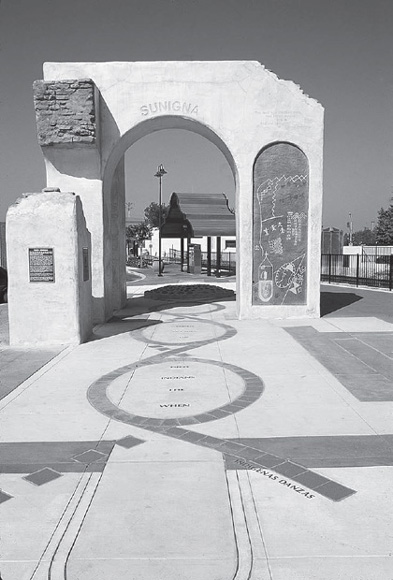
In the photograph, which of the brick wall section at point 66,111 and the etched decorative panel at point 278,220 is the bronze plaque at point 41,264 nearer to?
the brick wall section at point 66,111

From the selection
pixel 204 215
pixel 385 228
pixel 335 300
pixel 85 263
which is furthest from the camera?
pixel 385 228

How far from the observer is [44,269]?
10.7 m

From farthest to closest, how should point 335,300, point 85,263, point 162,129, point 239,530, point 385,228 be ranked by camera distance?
1. point 385,228
2. point 335,300
3. point 162,129
4. point 85,263
5. point 239,530

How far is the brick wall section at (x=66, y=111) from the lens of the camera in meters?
12.5

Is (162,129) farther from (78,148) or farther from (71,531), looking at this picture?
(71,531)

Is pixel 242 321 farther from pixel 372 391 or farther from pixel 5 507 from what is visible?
pixel 5 507

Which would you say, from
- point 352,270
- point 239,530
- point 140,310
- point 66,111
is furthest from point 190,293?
point 239,530

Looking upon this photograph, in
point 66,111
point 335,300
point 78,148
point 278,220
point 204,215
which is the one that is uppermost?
point 66,111

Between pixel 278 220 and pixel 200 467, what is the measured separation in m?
9.69

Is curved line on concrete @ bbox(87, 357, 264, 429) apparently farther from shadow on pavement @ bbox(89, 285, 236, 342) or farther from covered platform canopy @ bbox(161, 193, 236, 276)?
covered platform canopy @ bbox(161, 193, 236, 276)

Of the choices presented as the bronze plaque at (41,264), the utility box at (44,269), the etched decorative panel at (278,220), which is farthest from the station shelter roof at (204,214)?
the bronze plaque at (41,264)

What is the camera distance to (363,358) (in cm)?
932

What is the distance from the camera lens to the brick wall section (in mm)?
12500

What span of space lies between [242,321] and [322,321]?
2165 mm
